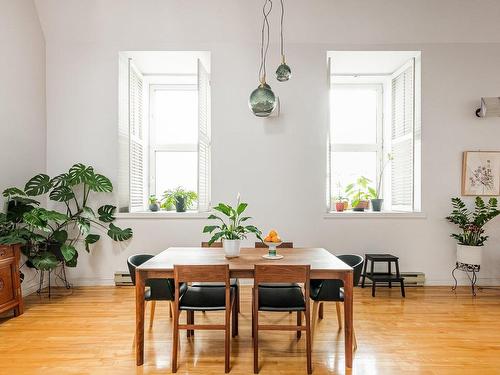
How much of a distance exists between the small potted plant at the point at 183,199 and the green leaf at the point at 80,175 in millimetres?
1178

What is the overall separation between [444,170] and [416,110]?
3.06ft

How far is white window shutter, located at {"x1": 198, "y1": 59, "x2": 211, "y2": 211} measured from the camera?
15.7 feet

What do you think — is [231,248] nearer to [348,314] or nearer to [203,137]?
[348,314]

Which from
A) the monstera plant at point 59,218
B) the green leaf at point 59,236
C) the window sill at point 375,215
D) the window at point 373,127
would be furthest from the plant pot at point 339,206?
the green leaf at point 59,236

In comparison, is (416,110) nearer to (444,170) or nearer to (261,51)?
(444,170)

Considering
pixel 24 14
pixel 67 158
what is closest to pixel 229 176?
pixel 67 158

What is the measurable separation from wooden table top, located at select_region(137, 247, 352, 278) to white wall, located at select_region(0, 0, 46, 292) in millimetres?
2385

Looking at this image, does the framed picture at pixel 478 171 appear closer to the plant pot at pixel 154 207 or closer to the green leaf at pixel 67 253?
the plant pot at pixel 154 207

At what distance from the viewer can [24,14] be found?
4258mm

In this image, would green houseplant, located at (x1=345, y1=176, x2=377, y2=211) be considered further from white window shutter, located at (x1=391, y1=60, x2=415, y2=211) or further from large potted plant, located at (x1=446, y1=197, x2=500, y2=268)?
large potted plant, located at (x1=446, y1=197, x2=500, y2=268)

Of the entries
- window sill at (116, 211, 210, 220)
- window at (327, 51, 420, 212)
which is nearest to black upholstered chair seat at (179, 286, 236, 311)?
window sill at (116, 211, 210, 220)

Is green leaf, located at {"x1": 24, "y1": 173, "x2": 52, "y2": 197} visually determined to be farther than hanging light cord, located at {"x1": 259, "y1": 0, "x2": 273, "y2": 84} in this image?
No

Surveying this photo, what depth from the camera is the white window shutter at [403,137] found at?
492 centimetres

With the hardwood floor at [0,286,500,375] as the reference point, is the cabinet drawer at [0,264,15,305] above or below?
above
